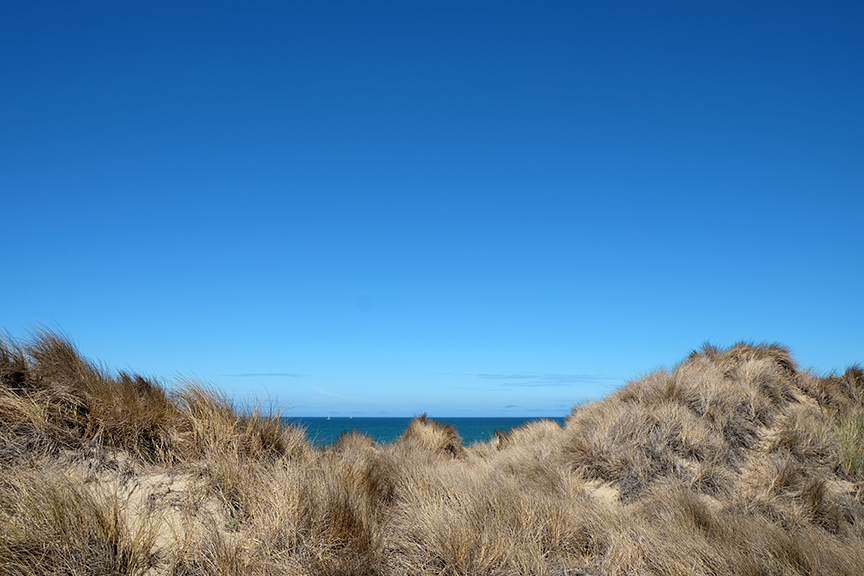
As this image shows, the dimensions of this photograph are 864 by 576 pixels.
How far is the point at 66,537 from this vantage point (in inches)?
149

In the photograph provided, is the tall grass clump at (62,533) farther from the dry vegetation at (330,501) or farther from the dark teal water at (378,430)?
the dark teal water at (378,430)

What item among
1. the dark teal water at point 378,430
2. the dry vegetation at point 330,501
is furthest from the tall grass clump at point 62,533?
the dark teal water at point 378,430

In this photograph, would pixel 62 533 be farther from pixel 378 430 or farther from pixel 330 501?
pixel 378 430

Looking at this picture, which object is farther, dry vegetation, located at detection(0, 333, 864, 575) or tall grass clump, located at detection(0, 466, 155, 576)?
dry vegetation, located at detection(0, 333, 864, 575)

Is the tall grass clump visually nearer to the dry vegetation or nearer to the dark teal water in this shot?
the dry vegetation

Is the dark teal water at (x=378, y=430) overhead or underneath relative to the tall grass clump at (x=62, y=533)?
underneath

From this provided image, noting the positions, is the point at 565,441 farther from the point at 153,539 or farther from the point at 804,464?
the point at 153,539

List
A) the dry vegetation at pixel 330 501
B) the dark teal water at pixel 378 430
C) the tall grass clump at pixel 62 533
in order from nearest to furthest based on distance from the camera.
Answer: the tall grass clump at pixel 62 533 < the dry vegetation at pixel 330 501 < the dark teal water at pixel 378 430

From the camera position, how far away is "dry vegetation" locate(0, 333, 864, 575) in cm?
407

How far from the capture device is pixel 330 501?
497cm

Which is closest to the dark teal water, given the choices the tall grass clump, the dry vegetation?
the dry vegetation

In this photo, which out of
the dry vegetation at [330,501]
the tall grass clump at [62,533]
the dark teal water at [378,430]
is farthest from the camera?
the dark teal water at [378,430]

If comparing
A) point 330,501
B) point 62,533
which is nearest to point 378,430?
point 330,501

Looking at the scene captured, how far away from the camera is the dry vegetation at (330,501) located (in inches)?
160
